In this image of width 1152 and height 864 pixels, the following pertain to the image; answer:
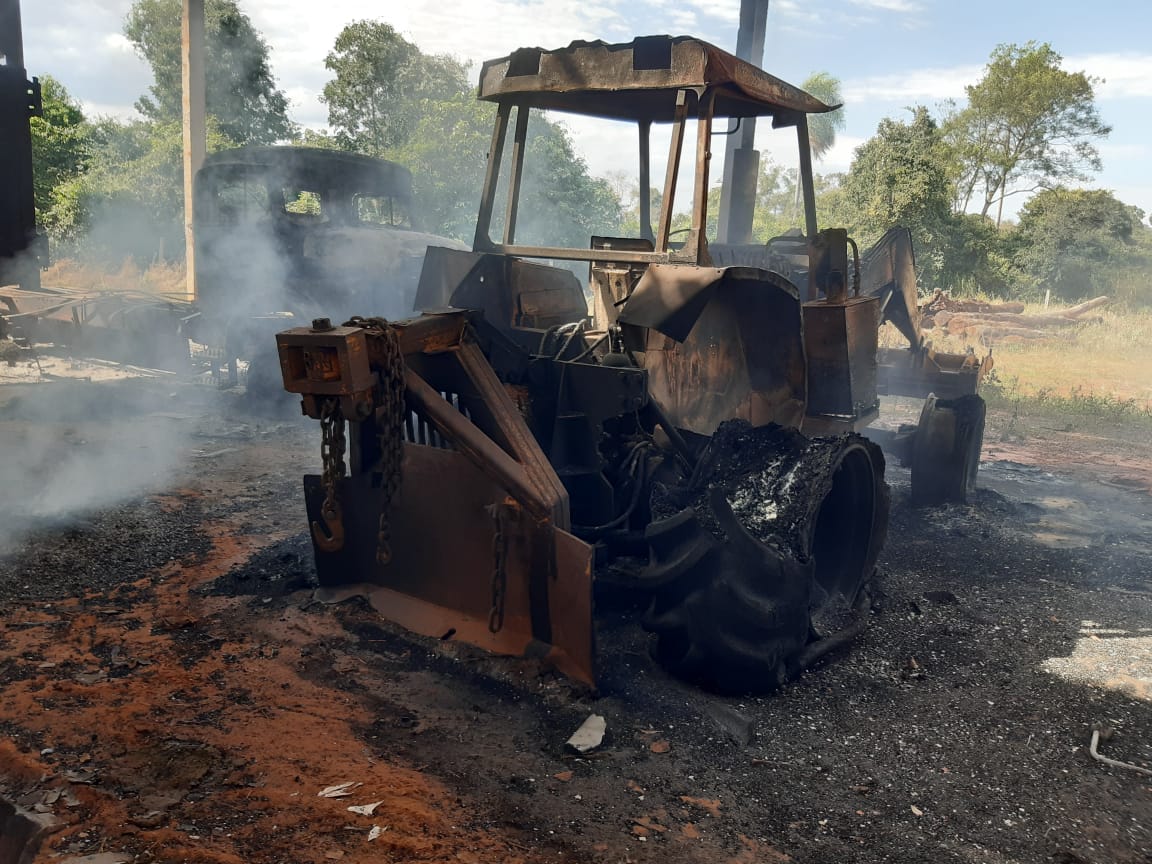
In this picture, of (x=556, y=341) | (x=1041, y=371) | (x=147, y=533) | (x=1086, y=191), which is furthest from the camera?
(x=1086, y=191)

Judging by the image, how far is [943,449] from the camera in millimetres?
6406

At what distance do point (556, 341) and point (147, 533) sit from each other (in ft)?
9.77

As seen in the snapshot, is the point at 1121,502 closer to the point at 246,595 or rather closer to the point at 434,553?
the point at 434,553

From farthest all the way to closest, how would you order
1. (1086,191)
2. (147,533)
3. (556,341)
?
1. (1086,191)
2. (147,533)
3. (556,341)

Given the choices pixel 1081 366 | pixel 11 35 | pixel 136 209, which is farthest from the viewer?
pixel 136 209

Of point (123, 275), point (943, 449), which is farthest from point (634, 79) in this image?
point (123, 275)

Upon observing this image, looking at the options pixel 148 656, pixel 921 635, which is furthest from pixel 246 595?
pixel 921 635

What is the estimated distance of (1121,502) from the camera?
23.7 feet

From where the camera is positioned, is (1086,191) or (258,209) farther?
(1086,191)

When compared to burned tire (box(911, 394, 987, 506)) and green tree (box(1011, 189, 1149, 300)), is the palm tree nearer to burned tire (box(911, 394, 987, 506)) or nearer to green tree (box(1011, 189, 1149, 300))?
green tree (box(1011, 189, 1149, 300))

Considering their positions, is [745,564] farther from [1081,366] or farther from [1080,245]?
[1080,245]

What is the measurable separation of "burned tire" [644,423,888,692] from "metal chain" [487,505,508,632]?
60cm

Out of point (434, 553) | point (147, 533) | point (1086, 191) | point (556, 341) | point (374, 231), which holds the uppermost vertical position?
point (1086, 191)

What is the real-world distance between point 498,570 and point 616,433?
88cm
